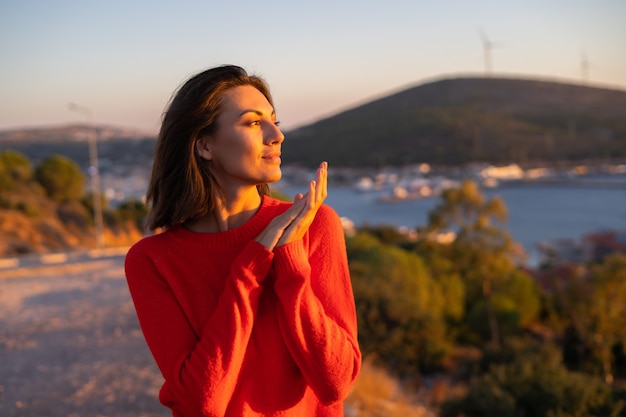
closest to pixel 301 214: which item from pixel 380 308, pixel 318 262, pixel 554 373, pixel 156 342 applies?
pixel 318 262

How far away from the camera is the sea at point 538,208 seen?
47.3 m

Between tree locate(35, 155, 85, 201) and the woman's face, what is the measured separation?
89.6ft

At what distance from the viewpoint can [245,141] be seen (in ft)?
4.68

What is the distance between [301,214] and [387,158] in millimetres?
60344

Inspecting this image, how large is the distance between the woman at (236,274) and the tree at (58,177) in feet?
89.4

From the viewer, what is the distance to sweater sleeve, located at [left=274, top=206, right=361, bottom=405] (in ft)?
4.40

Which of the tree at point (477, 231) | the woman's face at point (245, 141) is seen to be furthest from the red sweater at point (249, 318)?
the tree at point (477, 231)

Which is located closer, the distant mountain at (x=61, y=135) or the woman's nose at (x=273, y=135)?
the woman's nose at (x=273, y=135)

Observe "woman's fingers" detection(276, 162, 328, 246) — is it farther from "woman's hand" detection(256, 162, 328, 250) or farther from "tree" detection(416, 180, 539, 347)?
"tree" detection(416, 180, 539, 347)

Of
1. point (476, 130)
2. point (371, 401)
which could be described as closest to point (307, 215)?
point (371, 401)

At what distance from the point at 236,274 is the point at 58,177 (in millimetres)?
27567

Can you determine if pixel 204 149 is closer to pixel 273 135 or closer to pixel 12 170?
pixel 273 135

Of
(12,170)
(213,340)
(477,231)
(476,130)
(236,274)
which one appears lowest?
(476,130)

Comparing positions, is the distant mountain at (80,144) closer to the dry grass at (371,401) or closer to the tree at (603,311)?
the tree at (603,311)
